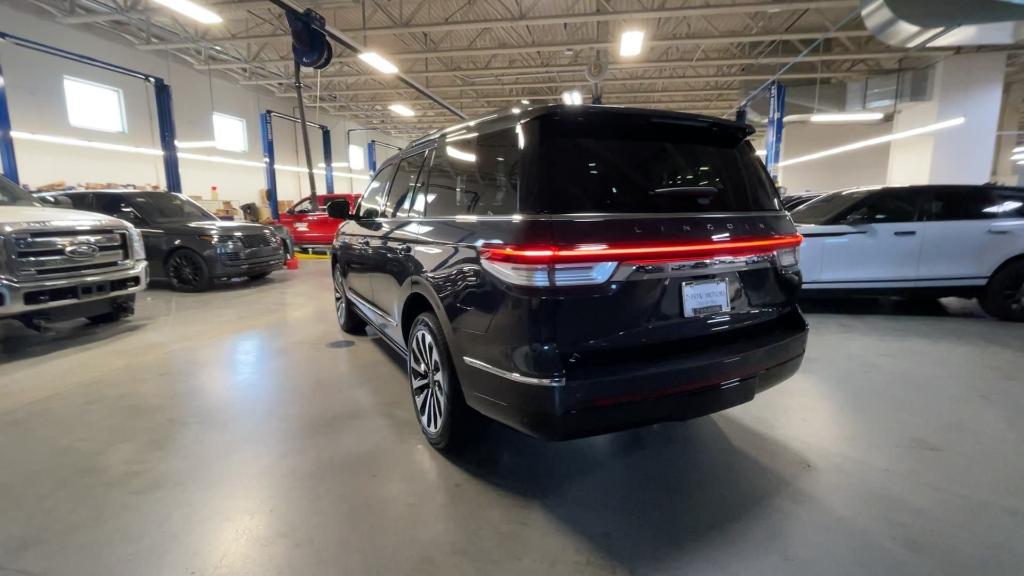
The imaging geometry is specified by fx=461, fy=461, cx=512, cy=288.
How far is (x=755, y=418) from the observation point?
2648 millimetres

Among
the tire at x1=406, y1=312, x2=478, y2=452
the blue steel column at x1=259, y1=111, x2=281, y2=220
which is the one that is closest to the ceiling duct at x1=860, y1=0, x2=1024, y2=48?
the tire at x1=406, y1=312, x2=478, y2=452

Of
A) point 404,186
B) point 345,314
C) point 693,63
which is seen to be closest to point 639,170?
point 404,186

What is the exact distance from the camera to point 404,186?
2.93 meters

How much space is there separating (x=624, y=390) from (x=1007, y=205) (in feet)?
17.8

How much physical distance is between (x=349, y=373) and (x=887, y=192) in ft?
17.9

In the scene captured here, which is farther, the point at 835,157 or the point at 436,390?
the point at 835,157

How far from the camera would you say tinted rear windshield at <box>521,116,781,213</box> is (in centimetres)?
166

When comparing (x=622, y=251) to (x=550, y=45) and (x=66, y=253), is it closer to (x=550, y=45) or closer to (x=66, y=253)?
(x=66, y=253)

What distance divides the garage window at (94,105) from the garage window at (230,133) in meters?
2.89

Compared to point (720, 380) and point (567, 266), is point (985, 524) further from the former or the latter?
point (567, 266)

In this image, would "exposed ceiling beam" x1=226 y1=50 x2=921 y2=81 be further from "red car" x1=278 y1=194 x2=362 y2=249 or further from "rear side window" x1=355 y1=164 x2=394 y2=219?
"rear side window" x1=355 y1=164 x2=394 y2=219

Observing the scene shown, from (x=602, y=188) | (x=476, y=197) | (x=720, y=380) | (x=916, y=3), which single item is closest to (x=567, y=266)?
(x=602, y=188)

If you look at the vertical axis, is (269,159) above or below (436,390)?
above

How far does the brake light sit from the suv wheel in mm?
6602
